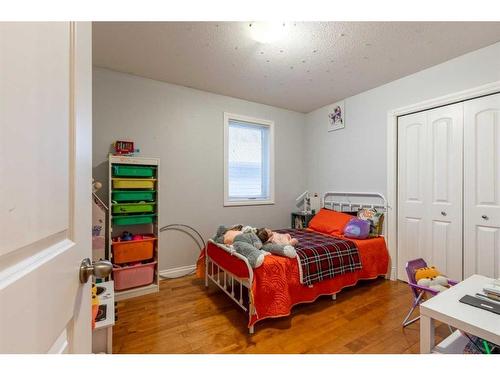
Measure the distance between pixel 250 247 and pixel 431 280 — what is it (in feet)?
4.79

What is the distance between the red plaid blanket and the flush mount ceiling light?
1985 millimetres

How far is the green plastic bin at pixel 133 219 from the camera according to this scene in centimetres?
243

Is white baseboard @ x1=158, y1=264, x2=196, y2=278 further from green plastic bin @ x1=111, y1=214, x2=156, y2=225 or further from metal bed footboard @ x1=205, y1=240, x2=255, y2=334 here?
green plastic bin @ x1=111, y1=214, x2=156, y2=225

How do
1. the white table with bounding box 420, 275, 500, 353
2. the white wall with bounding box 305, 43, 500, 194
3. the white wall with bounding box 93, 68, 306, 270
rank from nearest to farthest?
the white table with bounding box 420, 275, 500, 353 → the white wall with bounding box 305, 43, 500, 194 → the white wall with bounding box 93, 68, 306, 270

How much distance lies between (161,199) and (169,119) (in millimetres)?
1042

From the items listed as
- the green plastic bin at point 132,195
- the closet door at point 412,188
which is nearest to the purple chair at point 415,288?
the closet door at point 412,188

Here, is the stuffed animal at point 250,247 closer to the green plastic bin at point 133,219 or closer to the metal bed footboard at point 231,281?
the metal bed footboard at point 231,281

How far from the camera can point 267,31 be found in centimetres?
195

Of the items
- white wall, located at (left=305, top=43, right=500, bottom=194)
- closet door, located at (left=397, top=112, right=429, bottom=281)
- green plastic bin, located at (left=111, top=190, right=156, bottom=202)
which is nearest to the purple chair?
closet door, located at (left=397, top=112, right=429, bottom=281)

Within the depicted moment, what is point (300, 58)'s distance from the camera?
2391 mm

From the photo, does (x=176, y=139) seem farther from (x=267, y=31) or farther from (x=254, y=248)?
(x=254, y=248)

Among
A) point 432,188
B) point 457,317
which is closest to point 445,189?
point 432,188

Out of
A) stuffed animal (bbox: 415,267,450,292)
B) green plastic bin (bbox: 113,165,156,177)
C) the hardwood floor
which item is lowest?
the hardwood floor

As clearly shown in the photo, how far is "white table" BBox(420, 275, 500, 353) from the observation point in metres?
1.04
